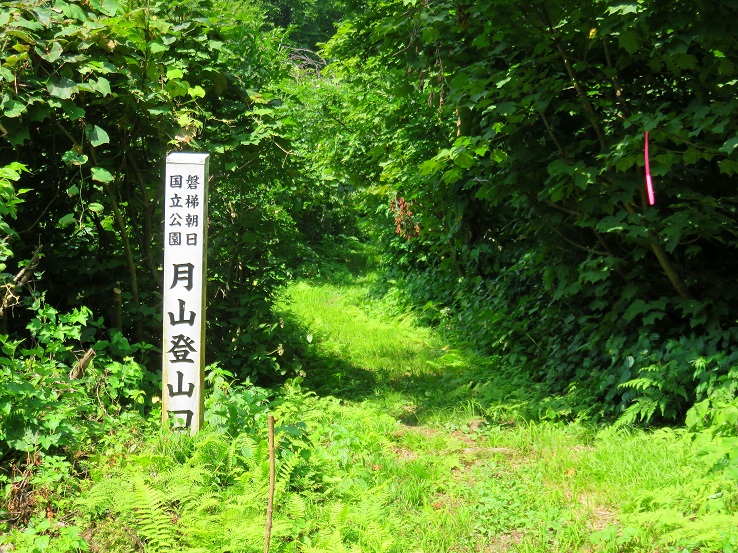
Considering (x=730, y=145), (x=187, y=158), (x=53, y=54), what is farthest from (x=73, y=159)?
(x=730, y=145)

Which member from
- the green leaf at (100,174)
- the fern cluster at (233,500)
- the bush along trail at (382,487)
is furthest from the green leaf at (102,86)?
the fern cluster at (233,500)

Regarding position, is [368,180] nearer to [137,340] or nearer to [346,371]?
[346,371]

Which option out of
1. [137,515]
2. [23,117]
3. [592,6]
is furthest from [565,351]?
[23,117]

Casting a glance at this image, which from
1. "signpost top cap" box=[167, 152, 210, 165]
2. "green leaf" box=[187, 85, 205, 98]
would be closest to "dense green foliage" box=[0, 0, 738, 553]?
"green leaf" box=[187, 85, 205, 98]

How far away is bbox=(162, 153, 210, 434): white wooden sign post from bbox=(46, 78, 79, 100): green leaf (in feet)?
2.93

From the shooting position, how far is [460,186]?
31.4 feet

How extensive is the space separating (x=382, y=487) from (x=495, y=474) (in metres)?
1.08

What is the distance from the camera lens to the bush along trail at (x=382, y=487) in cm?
371

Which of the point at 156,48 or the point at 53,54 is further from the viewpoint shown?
the point at 156,48

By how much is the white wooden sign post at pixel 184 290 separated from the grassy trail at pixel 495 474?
1.09 metres

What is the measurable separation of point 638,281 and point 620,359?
68 centimetres

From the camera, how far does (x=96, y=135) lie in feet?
18.2

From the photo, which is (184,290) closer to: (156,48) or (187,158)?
(187,158)

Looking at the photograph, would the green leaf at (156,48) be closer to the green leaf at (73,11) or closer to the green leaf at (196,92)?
the green leaf at (196,92)
